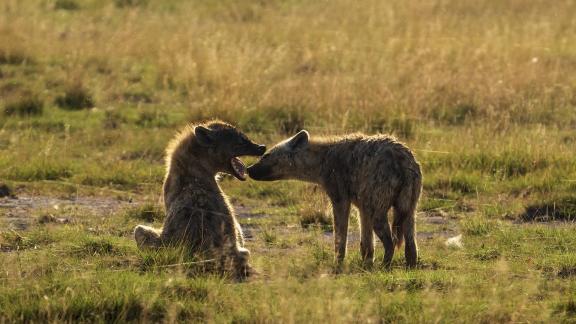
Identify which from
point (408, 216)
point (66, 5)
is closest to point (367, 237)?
point (408, 216)

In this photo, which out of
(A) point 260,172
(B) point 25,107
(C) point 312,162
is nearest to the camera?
(C) point 312,162

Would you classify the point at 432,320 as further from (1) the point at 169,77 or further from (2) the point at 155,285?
(1) the point at 169,77

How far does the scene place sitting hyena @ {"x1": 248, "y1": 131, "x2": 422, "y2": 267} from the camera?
7465mm

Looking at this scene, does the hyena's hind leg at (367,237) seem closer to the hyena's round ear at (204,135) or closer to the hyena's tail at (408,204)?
the hyena's tail at (408,204)

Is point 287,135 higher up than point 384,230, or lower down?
lower down

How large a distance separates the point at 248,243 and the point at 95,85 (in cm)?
662

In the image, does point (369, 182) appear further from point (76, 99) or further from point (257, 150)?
point (76, 99)

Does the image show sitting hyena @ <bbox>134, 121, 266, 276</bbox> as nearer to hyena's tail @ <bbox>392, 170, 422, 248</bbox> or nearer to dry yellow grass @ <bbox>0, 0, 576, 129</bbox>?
hyena's tail @ <bbox>392, 170, 422, 248</bbox>

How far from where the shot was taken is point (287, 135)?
499 inches

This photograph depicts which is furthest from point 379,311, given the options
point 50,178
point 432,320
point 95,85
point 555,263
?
point 95,85

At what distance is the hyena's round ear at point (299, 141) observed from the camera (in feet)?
27.7

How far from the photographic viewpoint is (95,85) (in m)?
14.7

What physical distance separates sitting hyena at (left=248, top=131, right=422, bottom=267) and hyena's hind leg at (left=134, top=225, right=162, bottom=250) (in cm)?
123

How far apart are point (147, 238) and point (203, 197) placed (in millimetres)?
450
